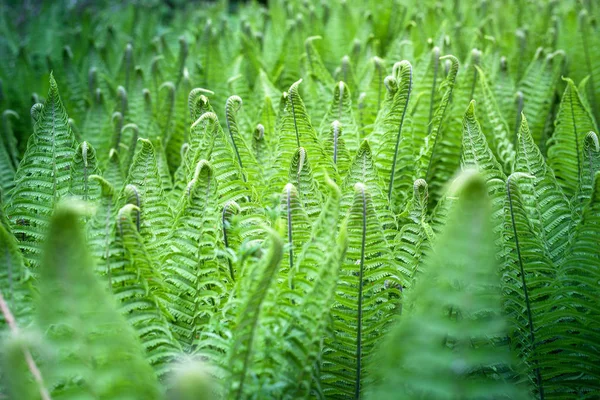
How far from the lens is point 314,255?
1.02m

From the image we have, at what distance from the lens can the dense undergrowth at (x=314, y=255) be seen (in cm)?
81

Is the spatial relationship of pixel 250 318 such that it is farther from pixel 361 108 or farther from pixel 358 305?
pixel 361 108

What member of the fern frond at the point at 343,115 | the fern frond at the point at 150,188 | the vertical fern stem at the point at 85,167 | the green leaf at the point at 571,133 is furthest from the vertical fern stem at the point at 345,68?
the vertical fern stem at the point at 85,167

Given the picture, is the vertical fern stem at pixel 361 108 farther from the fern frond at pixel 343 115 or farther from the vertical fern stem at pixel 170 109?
the vertical fern stem at pixel 170 109

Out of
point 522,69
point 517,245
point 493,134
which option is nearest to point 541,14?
point 522,69

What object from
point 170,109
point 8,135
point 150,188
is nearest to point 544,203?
point 150,188

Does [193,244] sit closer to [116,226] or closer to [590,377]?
[116,226]

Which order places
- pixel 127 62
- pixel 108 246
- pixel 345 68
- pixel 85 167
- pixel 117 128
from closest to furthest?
1. pixel 108 246
2. pixel 85 167
3. pixel 117 128
4. pixel 345 68
5. pixel 127 62

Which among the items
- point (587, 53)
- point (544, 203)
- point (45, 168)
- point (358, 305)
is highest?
point (587, 53)

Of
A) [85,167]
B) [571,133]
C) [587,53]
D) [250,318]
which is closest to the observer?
[250,318]

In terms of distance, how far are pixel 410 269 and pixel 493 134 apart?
76 centimetres

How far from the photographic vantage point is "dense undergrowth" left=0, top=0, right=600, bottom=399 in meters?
0.81

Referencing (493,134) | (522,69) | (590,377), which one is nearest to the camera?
(590,377)

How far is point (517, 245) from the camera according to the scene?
110 centimetres
